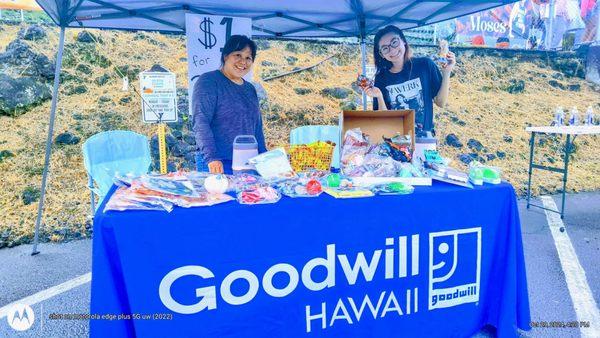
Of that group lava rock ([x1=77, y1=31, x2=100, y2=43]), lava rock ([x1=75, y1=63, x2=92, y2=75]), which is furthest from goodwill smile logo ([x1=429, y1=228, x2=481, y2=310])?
lava rock ([x1=77, y1=31, x2=100, y2=43])

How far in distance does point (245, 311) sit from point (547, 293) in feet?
7.34

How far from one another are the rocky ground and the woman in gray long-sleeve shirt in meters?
2.41

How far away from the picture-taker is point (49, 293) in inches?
107

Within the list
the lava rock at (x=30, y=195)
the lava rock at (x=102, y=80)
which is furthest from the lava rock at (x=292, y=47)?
the lava rock at (x=30, y=195)

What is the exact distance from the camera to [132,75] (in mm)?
7809

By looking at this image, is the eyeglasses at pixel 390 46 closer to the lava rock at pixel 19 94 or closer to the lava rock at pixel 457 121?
the lava rock at pixel 19 94

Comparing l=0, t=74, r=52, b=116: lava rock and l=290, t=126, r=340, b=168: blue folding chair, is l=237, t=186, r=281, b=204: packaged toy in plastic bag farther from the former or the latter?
l=0, t=74, r=52, b=116: lava rock

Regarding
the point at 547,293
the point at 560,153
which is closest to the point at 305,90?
the point at 560,153

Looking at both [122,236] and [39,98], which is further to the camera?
[39,98]

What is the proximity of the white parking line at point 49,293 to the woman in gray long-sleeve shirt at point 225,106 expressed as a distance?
Answer: 1308 millimetres

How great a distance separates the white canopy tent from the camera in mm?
2973

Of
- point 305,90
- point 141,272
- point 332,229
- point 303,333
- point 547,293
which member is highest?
point 305,90

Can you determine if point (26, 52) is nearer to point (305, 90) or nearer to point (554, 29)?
point (305, 90)

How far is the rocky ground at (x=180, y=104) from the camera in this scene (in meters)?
5.35
